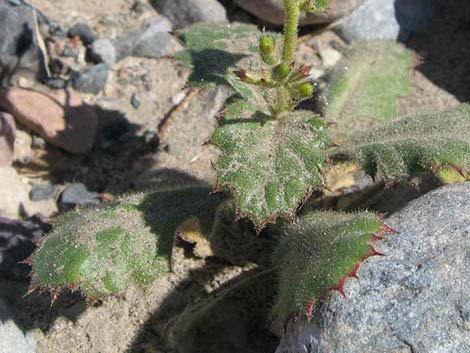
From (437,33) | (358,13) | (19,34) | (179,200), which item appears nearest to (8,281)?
(179,200)

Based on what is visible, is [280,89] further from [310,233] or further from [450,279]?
[450,279]

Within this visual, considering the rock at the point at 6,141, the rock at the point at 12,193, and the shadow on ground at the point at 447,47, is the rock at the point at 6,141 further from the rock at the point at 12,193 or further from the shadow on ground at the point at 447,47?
the shadow on ground at the point at 447,47

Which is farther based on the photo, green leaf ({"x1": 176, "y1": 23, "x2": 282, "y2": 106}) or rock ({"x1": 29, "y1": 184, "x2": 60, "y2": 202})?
rock ({"x1": 29, "y1": 184, "x2": 60, "y2": 202})

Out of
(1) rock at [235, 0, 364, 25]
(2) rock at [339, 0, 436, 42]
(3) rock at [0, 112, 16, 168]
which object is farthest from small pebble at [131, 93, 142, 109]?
(2) rock at [339, 0, 436, 42]

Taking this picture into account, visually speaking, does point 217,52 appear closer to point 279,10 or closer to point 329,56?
point 279,10

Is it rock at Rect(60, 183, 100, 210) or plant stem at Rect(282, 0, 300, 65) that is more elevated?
plant stem at Rect(282, 0, 300, 65)

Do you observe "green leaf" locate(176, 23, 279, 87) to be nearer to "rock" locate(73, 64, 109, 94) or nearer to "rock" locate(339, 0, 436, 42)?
"rock" locate(73, 64, 109, 94)

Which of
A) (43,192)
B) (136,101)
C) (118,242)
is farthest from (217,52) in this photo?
(43,192)

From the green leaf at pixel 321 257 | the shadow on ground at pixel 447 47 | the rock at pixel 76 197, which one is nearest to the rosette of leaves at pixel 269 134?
the green leaf at pixel 321 257
